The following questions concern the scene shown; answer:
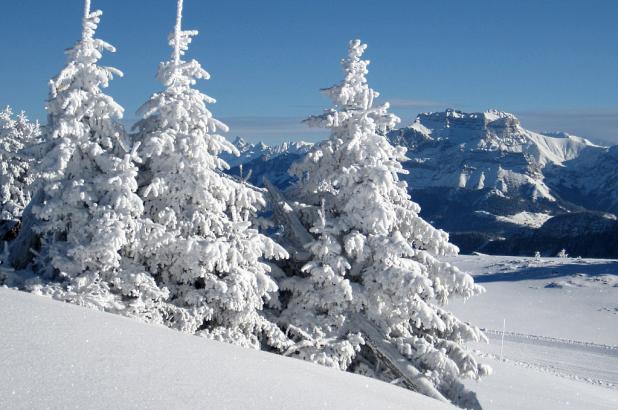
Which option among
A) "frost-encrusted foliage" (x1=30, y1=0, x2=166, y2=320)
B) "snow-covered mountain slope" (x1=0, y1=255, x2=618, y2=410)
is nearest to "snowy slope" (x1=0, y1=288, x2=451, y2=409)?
"snow-covered mountain slope" (x1=0, y1=255, x2=618, y2=410)

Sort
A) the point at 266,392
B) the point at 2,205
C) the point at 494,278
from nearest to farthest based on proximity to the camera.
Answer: the point at 266,392, the point at 2,205, the point at 494,278

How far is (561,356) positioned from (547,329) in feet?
45.6

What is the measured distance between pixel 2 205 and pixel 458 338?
70.1 feet

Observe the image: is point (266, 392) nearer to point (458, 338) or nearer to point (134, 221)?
point (134, 221)

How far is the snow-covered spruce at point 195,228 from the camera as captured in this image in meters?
13.1

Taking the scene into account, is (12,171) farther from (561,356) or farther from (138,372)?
(561,356)

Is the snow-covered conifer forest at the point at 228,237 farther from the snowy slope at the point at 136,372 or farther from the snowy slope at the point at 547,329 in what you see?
the snowy slope at the point at 547,329

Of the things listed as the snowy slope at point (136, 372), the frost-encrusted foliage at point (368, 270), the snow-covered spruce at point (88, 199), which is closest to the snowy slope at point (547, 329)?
the frost-encrusted foliage at point (368, 270)

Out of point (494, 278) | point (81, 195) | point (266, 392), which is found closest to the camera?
point (266, 392)

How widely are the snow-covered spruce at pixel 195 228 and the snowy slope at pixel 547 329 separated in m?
9.96

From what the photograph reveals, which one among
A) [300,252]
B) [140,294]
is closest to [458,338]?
[300,252]

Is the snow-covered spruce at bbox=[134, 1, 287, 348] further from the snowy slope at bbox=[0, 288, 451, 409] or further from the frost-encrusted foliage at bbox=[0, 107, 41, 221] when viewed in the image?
the frost-encrusted foliage at bbox=[0, 107, 41, 221]

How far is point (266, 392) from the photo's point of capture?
22.2 feet

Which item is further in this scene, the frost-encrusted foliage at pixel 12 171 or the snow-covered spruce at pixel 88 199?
the frost-encrusted foliage at pixel 12 171
